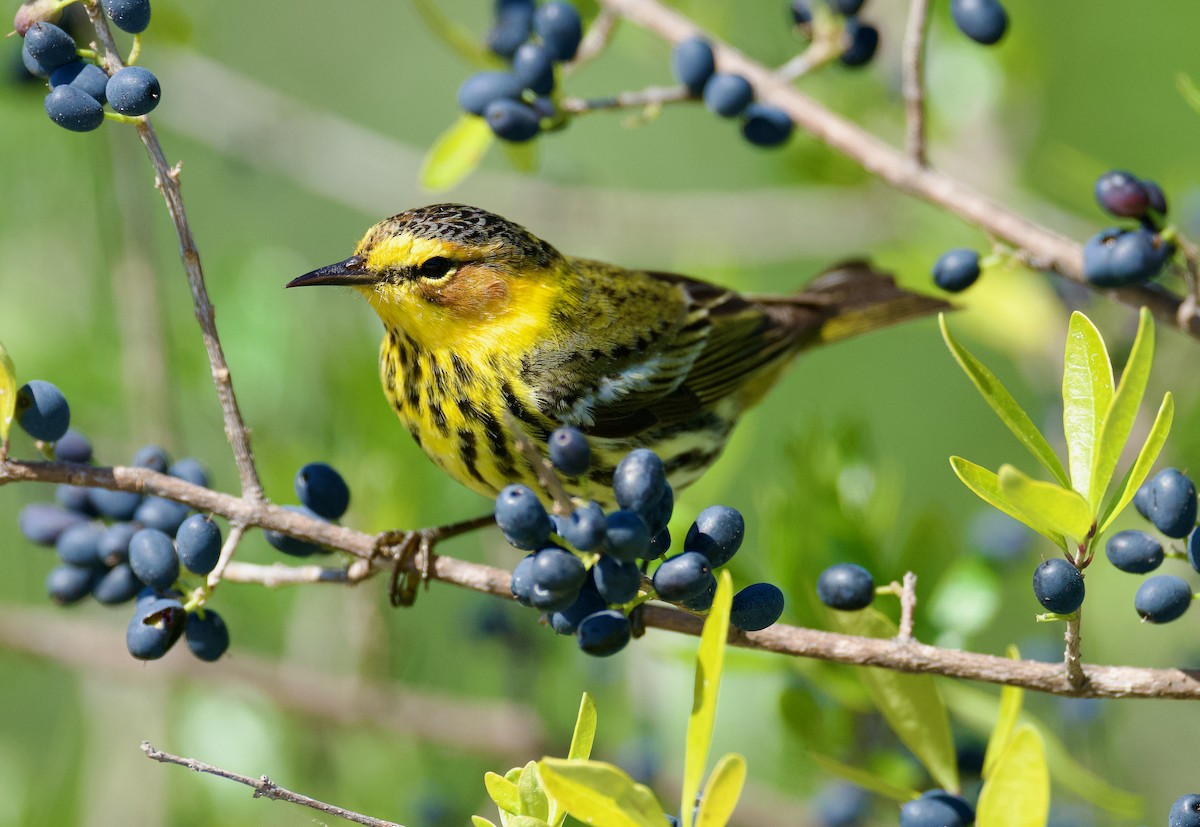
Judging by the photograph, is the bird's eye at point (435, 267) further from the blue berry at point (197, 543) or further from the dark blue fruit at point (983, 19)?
the dark blue fruit at point (983, 19)

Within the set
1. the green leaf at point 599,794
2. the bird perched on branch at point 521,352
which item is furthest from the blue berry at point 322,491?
the green leaf at point 599,794

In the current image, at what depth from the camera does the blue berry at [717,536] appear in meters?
2.28

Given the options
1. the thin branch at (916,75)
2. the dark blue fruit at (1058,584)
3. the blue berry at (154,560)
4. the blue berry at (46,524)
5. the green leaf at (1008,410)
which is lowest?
the blue berry at (46,524)

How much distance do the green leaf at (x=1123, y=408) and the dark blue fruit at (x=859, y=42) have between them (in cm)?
185

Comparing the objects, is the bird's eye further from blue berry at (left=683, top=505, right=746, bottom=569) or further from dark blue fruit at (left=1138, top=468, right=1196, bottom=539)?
dark blue fruit at (left=1138, top=468, right=1196, bottom=539)

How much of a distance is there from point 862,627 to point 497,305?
5.48ft

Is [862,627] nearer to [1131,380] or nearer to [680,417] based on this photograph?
[1131,380]

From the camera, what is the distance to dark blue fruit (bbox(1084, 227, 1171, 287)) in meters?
2.80

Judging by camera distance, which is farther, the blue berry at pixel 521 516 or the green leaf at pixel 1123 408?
the blue berry at pixel 521 516

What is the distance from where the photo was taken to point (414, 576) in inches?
125

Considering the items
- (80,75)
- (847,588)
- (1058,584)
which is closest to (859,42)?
(847,588)

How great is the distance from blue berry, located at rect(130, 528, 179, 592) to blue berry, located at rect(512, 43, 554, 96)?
60.6 inches

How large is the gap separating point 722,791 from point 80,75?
166 cm

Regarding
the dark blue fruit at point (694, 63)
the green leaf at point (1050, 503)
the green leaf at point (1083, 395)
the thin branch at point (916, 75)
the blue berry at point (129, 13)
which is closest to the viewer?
the green leaf at point (1050, 503)
